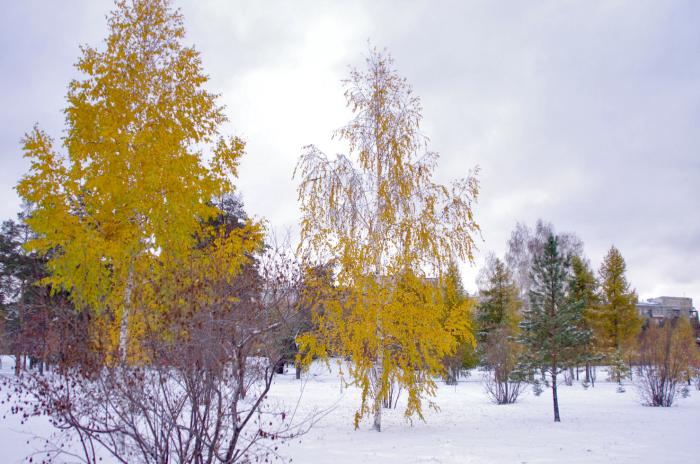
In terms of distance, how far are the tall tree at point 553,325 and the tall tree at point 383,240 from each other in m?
4.49

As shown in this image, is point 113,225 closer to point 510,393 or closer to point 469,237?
point 469,237

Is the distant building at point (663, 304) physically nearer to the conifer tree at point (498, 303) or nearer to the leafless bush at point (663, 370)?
the conifer tree at point (498, 303)

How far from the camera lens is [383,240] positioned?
11.5m

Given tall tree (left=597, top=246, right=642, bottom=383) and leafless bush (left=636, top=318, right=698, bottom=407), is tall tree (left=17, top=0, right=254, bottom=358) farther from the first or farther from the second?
tall tree (left=597, top=246, right=642, bottom=383)

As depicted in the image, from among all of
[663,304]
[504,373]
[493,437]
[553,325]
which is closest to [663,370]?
[504,373]

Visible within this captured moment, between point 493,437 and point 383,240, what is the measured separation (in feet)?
16.3

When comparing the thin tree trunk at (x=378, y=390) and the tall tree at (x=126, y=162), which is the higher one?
the tall tree at (x=126, y=162)

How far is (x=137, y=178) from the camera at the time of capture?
8578 millimetres

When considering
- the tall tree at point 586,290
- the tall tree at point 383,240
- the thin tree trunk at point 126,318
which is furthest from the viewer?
the tall tree at point 586,290

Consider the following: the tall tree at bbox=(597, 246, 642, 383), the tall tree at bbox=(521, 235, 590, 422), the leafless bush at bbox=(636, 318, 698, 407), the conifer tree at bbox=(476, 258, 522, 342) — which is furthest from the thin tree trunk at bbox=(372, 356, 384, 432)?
the tall tree at bbox=(597, 246, 642, 383)

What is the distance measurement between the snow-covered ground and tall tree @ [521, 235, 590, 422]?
167 centimetres

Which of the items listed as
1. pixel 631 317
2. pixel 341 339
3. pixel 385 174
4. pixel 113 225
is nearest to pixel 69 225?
pixel 113 225

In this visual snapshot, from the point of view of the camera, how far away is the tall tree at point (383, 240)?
35.1 ft

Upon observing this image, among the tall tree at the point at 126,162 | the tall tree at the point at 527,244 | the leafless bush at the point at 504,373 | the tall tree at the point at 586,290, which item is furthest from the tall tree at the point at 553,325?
the tall tree at the point at 527,244
